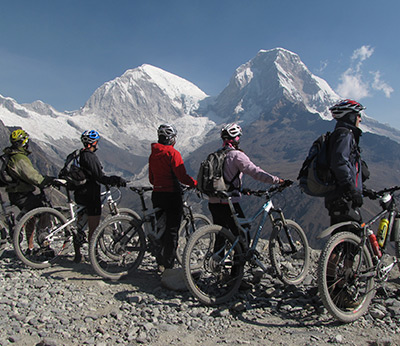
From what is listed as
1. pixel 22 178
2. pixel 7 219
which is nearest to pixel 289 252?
pixel 22 178

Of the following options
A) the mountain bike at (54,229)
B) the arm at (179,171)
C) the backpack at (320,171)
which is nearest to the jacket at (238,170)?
the backpack at (320,171)

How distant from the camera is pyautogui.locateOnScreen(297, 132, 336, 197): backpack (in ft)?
18.4

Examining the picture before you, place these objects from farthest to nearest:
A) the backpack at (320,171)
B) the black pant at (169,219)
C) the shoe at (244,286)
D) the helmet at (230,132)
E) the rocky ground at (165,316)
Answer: the black pant at (169,219) < the shoe at (244,286) < the helmet at (230,132) < the backpack at (320,171) < the rocky ground at (165,316)

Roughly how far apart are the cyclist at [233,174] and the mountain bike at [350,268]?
1613 mm

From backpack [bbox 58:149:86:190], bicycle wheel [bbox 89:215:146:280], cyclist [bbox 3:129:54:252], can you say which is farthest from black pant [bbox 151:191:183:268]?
cyclist [bbox 3:129:54:252]

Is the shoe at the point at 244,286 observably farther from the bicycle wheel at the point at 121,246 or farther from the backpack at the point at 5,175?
the backpack at the point at 5,175

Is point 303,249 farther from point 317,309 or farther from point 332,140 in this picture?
point 332,140

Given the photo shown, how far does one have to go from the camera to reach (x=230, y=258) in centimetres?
617

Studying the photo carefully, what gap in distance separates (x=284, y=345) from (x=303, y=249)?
3.14 meters

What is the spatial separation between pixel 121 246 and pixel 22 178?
3.29 metres

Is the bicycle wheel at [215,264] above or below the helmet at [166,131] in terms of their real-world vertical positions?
below

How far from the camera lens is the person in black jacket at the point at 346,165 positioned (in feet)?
17.4

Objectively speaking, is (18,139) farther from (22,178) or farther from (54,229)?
(54,229)

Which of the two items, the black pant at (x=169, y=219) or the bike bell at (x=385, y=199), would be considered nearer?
the bike bell at (x=385, y=199)
